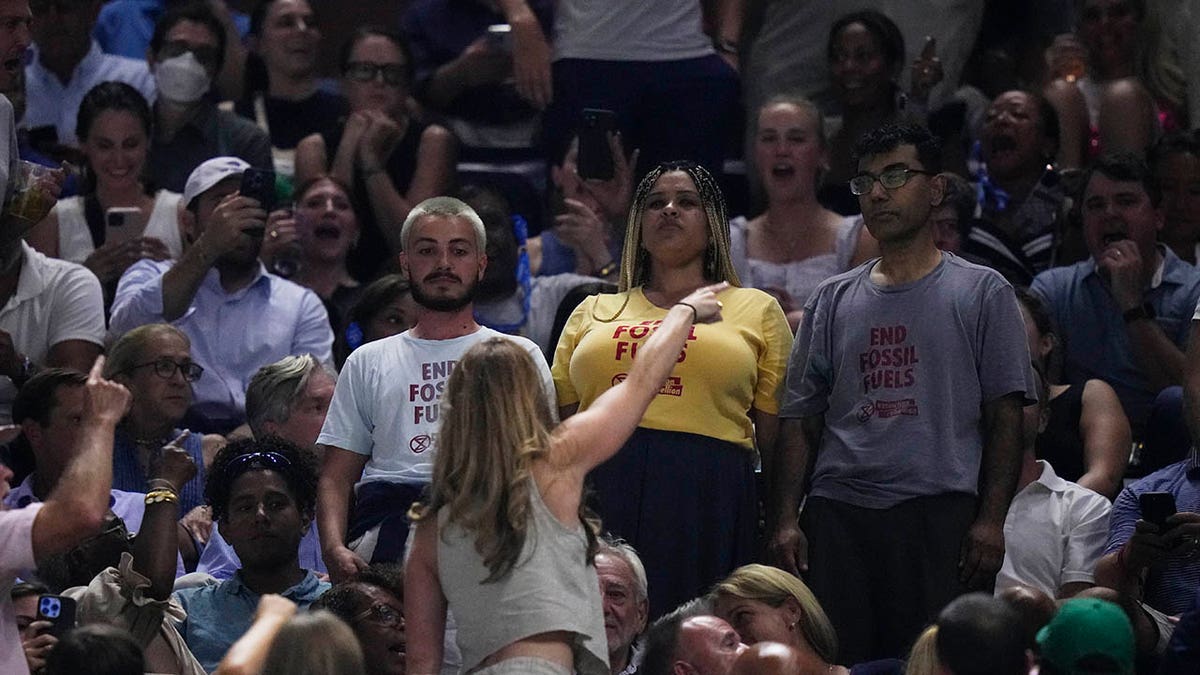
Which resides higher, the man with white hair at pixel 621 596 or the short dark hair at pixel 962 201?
the short dark hair at pixel 962 201

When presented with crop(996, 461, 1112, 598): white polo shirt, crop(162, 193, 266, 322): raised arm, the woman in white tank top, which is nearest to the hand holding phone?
crop(996, 461, 1112, 598): white polo shirt

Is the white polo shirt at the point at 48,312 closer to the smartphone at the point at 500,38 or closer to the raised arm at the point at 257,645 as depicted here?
the smartphone at the point at 500,38

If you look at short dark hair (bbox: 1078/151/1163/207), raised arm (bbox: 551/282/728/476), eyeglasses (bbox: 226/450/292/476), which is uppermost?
short dark hair (bbox: 1078/151/1163/207)

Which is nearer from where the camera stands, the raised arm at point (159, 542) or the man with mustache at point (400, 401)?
the raised arm at point (159, 542)

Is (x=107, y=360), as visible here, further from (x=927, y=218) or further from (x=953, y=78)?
(x=953, y=78)

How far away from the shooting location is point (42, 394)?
724 centimetres

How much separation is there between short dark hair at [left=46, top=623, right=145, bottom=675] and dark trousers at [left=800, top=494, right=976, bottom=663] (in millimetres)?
2316

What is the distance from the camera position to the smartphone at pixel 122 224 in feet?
28.9

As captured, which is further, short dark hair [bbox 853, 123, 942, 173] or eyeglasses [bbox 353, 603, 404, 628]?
short dark hair [bbox 853, 123, 942, 173]

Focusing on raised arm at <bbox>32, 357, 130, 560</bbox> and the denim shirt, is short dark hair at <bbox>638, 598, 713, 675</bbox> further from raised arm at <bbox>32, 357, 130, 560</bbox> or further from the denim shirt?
raised arm at <bbox>32, 357, 130, 560</bbox>

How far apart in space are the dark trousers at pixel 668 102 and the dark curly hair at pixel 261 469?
2.57 m

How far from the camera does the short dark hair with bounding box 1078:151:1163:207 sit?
27.3ft

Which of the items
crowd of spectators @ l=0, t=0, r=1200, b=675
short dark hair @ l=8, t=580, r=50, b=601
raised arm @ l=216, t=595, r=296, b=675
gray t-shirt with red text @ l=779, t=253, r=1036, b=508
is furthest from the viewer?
gray t-shirt with red text @ l=779, t=253, r=1036, b=508

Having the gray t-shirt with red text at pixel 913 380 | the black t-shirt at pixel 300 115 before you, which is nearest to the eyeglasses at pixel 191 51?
the black t-shirt at pixel 300 115
